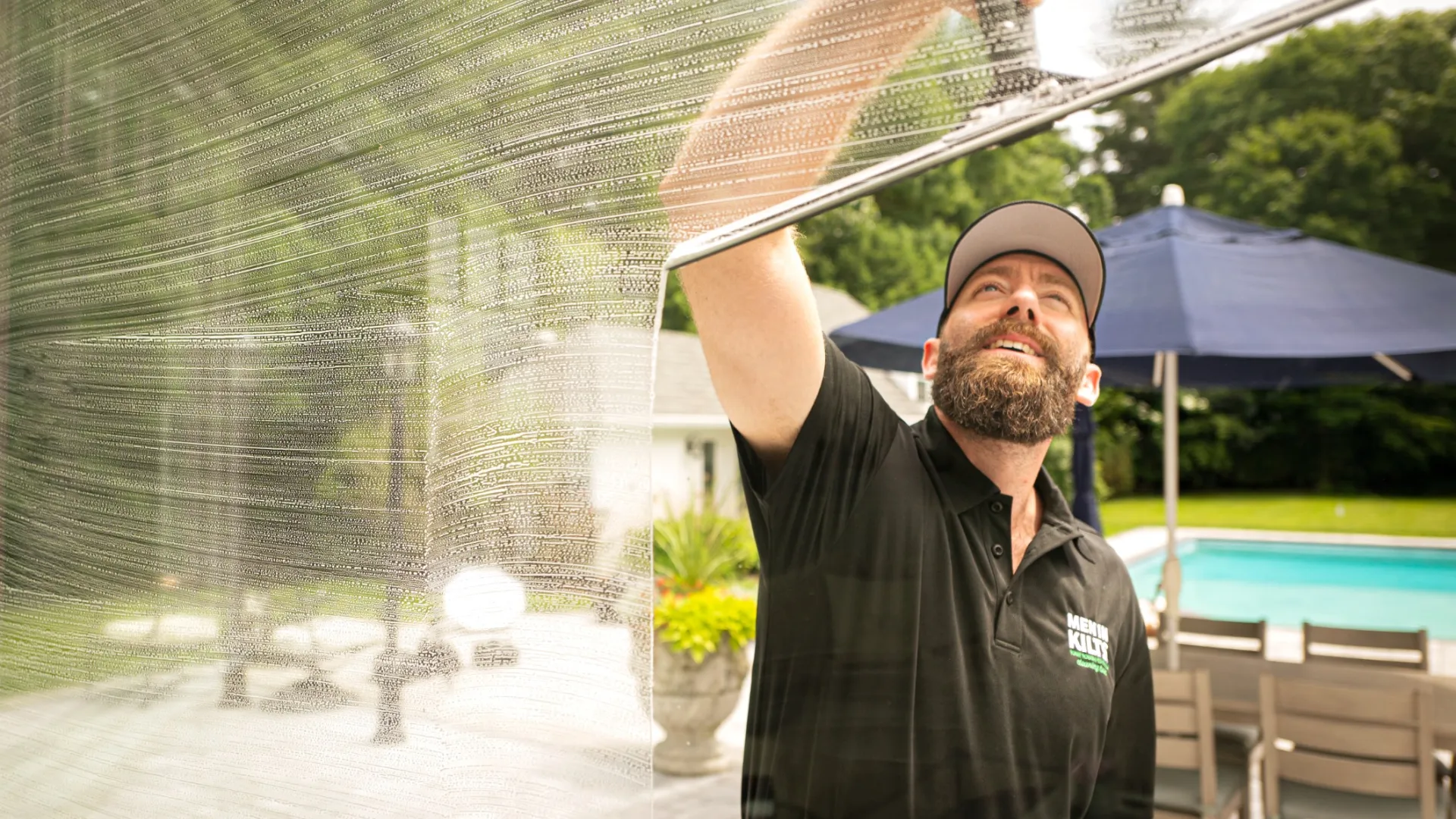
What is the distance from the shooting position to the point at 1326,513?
0.77 m

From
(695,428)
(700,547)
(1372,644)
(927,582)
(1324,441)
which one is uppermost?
(695,428)

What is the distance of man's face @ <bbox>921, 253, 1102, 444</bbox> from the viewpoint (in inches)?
32.3

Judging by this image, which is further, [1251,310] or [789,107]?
[1251,310]

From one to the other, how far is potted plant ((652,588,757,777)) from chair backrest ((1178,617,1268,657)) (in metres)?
1.59

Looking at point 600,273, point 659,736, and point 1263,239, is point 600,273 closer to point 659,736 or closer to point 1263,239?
point 1263,239

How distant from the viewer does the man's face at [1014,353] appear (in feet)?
2.69

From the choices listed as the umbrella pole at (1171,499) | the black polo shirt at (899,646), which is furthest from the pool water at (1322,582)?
the black polo shirt at (899,646)

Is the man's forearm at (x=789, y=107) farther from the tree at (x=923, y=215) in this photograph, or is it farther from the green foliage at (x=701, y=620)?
the green foliage at (x=701, y=620)

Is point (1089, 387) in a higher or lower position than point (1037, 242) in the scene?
lower

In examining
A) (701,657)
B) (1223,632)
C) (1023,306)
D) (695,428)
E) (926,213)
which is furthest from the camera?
(1223,632)

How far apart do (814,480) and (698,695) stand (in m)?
2.22

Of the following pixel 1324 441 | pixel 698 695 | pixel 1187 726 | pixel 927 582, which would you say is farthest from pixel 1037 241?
pixel 698 695

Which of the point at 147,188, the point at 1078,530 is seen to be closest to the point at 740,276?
the point at 147,188

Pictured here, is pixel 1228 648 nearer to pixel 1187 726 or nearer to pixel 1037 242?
pixel 1187 726
